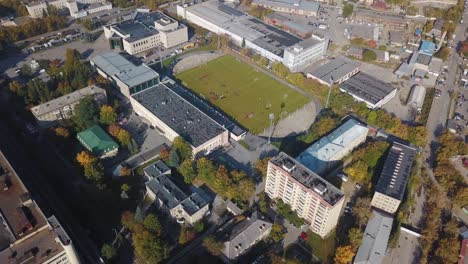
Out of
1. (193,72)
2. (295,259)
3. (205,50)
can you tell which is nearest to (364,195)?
(295,259)

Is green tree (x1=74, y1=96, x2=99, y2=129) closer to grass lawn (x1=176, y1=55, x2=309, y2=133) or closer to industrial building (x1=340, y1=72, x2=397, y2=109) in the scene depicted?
grass lawn (x1=176, y1=55, x2=309, y2=133)

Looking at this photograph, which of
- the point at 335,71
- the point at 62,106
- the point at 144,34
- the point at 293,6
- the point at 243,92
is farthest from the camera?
the point at 293,6

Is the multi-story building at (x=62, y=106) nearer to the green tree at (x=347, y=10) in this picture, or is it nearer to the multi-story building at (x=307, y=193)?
the multi-story building at (x=307, y=193)

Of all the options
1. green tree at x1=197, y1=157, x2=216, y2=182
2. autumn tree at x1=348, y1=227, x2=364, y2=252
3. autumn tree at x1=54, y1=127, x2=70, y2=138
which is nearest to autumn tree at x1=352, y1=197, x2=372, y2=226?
autumn tree at x1=348, y1=227, x2=364, y2=252

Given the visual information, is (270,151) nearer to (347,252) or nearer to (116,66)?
(347,252)

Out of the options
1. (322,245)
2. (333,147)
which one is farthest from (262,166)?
(322,245)

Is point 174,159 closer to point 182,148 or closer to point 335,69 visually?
point 182,148
